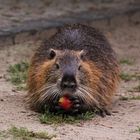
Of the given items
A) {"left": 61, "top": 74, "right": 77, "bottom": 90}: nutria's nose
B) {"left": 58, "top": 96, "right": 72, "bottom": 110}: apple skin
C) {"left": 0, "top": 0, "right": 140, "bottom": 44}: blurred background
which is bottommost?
{"left": 58, "top": 96, "right": 72, "bottom": 110}: apple skin

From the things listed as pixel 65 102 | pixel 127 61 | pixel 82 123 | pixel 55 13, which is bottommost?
pixel 82 123

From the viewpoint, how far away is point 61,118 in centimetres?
635

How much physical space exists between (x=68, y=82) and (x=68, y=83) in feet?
0.05

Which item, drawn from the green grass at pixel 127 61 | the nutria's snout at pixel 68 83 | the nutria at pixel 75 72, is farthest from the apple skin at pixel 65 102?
the green grass at pixel 127 61

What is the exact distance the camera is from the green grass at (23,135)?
18.2 ft

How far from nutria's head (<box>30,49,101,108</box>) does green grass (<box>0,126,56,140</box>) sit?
23.9 inches

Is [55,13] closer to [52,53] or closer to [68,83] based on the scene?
[52,53]

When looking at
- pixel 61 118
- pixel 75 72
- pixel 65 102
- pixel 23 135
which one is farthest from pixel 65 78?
pixel 23 135

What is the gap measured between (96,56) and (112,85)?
1.15 ft

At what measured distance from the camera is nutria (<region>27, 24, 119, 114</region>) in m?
6.27

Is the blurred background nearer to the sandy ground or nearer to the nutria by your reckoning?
the sandy ground

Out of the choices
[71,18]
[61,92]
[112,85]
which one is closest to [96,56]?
[112,85]

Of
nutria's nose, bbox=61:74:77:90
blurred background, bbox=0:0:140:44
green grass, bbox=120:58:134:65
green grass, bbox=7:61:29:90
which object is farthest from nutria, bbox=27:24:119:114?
blurred background, bbox=0:0:140:44

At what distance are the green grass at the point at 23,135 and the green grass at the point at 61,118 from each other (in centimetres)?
52
